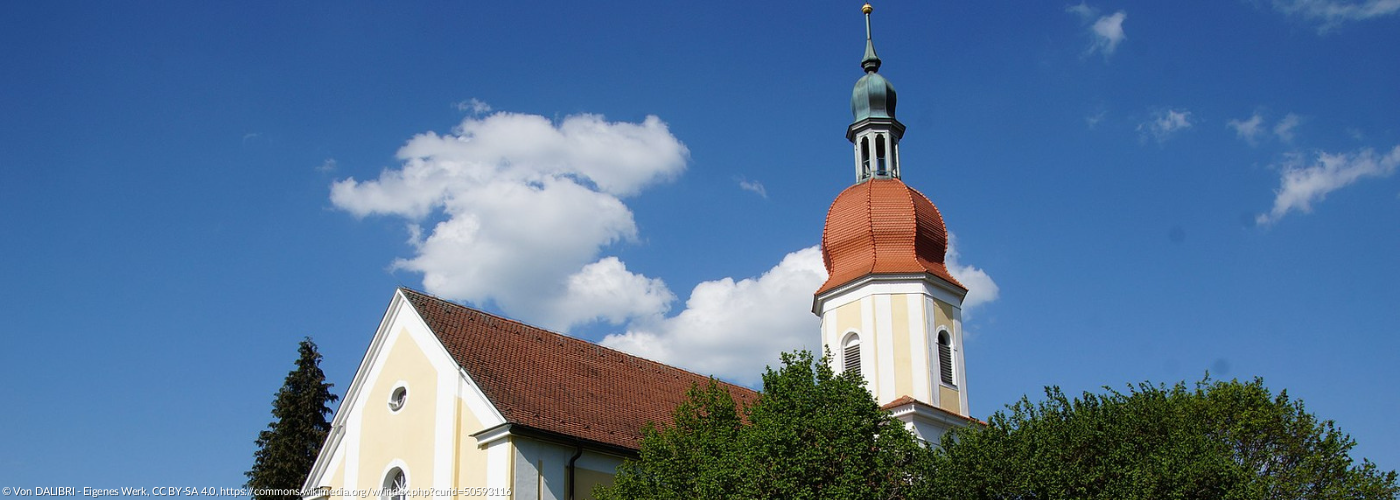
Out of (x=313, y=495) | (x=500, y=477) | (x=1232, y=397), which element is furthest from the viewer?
(x=1232, y=397)

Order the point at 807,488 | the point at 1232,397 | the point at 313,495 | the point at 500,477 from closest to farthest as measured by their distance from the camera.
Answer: the point at 807,488
the point at 500,477
the point at 313,495
the point at 1232,397

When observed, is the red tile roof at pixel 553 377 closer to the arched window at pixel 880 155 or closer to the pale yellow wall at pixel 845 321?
the pale yellow wall at pixel 845 321

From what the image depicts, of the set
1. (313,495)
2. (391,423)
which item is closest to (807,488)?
(391,423)

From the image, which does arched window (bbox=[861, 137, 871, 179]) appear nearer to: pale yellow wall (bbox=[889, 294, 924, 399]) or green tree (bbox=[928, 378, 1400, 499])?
pale yellow wall (bbox=[889, 294, 924, 399])

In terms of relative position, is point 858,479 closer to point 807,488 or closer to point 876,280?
point 807,488

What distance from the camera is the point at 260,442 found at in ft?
129

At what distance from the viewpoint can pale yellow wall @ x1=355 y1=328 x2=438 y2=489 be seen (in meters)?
25.8

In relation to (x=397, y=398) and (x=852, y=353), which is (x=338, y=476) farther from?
(x=852, y=353)

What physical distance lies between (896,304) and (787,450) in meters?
9.72

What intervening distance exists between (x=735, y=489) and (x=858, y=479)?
210 cm

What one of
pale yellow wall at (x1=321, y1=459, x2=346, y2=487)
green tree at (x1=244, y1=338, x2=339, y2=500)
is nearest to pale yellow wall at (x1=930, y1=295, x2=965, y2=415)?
pale yellow wall at (x1=321, y1=459, x2=346, y2=487)

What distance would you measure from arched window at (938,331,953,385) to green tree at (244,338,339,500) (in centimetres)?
2056

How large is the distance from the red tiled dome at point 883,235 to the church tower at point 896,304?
0.08ft

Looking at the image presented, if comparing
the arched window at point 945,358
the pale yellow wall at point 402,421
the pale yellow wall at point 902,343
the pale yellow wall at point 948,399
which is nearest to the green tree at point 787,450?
the pale yellow wall at point 402,421
